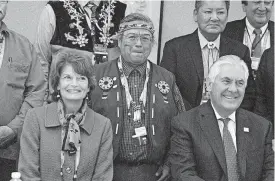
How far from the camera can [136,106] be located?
13.3ft

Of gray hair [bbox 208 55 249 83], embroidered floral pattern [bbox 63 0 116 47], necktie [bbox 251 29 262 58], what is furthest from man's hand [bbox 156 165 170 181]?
necktie [bbox 251 29 262 58]

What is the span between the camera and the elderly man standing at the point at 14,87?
12.9ft

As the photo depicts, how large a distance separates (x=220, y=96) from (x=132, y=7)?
1442 millimetres

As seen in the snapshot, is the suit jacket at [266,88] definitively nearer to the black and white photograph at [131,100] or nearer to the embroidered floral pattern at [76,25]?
the black and white photograph at [131,100]

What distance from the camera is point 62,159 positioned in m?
3.63

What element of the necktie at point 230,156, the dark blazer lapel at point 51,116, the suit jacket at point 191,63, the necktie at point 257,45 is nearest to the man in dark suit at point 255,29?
the necktie at point 257,45

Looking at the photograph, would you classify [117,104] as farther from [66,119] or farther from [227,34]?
[227,34]

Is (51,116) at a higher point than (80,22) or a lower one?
lower

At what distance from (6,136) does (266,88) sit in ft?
6.17

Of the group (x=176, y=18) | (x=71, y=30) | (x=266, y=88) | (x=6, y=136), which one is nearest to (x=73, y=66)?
(x=6, y=136)

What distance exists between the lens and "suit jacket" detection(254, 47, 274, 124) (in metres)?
4.43

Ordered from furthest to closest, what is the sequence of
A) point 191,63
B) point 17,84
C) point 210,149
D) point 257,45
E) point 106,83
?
1. point 257,45
2. point 191,63
3. point 106,83
4. point 17,84
5. point 210,149

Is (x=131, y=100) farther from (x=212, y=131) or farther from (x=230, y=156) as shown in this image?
(x=230, y=156)

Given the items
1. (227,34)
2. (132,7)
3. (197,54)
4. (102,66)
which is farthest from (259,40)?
(102,66)
